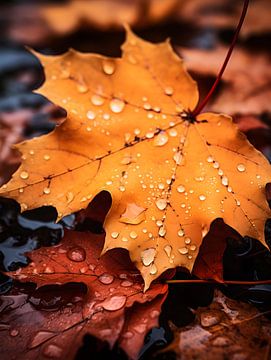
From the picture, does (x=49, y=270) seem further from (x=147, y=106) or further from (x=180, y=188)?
(x=147, y=106)

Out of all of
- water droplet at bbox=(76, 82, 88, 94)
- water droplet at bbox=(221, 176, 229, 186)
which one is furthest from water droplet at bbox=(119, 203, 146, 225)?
water droplet at bbox=(76, 82, 88, 94)

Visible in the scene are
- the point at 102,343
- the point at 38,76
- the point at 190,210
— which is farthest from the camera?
the point at 38,76

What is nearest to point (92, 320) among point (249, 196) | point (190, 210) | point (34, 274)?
point (34, 274)

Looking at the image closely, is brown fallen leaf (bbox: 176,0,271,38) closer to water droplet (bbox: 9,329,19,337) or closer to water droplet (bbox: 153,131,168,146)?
water droplet (bbox: 153,131,168,146)

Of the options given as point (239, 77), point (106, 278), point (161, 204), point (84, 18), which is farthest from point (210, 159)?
point (84, 18)

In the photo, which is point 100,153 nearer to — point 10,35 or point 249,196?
point 249,196

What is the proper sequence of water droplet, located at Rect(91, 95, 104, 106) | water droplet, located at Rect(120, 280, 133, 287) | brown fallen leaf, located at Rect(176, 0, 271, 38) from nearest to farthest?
water droplet, located at Rect(120, 280, 133, 287), water droplet, located at Rect(91, 95, 104, 106), brown fallen leaf, located at Rect(176, 0, 271, 38)

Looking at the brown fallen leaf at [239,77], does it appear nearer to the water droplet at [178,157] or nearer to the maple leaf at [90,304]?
the water droplet at [178,157]
